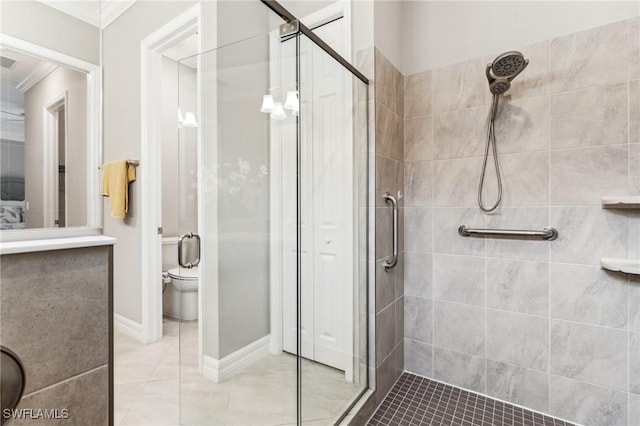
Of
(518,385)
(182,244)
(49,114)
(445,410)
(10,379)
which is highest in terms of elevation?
(49,114)

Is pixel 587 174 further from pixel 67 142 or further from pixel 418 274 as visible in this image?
pixel 67 142

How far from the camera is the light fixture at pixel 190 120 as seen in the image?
1511mm

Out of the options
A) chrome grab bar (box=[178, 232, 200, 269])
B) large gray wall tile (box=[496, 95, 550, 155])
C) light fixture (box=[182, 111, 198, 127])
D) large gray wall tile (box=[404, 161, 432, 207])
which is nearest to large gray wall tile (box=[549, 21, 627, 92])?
large gray wall tile (box=[496, 95, 550, 155])

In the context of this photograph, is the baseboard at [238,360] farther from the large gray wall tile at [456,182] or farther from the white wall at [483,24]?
the white wall at [483,24]

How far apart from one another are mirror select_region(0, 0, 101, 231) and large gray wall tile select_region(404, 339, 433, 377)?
1996 mm

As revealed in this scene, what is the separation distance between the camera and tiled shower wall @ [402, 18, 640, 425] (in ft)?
5.08

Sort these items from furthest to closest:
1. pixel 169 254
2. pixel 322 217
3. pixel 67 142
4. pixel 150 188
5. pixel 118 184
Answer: pixel 169 254
pixel 150 188
pixel 118 184
pixel 322 217
pixel 67 142

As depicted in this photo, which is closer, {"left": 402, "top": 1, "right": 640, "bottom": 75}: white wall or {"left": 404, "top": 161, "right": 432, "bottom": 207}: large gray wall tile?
{"left": 402, "top": 1, "right": 640, "bottom": 75}: white wall

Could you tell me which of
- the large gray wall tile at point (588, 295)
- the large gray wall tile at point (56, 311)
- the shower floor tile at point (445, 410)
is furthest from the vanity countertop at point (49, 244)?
the large gray wall tile at point (588, 295)

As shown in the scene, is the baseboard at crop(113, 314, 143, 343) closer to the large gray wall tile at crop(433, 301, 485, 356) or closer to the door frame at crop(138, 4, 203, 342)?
the door frame at crop(138, 4, 203, 342)

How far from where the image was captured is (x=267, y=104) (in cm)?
144

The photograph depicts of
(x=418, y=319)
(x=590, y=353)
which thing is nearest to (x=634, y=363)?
(x=590, y=353)

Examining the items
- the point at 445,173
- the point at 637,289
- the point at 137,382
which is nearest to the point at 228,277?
the point at 137,382

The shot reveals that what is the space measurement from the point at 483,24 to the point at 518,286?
5.18ft
